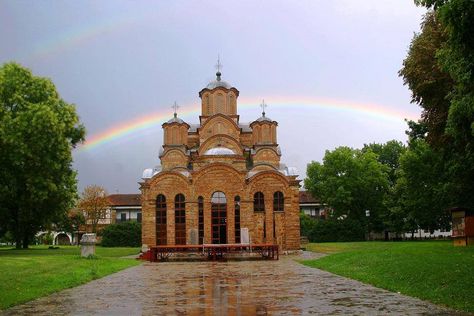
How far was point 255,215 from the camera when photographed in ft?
153

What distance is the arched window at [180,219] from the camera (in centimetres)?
4678

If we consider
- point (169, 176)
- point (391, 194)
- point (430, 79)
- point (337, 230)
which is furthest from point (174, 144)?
point (430, 79)

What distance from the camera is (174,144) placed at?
179ft

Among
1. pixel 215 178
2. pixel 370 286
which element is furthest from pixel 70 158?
pixel 370 286

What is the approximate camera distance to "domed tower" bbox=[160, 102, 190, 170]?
52.6 meters

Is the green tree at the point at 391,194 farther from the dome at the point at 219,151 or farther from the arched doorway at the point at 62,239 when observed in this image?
the arched doorway at the point at 62,239

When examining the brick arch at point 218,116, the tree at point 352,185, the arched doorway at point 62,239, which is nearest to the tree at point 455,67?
the brick arch at point 218,116

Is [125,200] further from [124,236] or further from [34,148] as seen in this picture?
[34,148]

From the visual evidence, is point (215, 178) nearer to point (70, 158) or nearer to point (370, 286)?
point (70, 158)

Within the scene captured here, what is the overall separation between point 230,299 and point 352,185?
189 ft

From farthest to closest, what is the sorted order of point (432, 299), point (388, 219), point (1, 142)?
point (388, 219), point (1, 142), point (432, 299)

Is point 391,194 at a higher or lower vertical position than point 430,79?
lower

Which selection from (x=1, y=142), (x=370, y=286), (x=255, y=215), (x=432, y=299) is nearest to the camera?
(x=432, y=299)

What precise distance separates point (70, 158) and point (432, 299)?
32837mm
